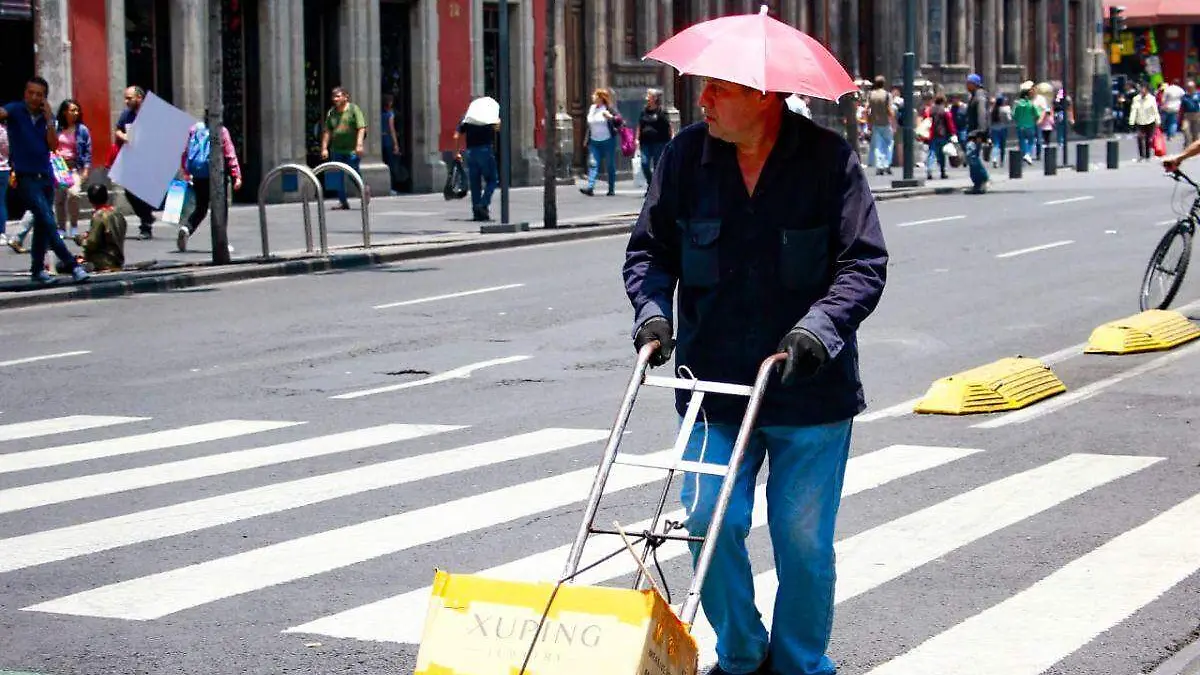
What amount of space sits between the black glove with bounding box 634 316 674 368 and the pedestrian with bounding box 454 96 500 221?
22.0 metres

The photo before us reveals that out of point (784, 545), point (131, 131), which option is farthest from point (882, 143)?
point (784, 545)

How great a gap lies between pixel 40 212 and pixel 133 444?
27.8 feet

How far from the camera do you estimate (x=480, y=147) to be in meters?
27.7

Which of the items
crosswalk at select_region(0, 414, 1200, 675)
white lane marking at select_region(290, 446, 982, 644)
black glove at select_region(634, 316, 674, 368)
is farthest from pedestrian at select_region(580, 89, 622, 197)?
black glove at select_region(634, 316, 674, 368)

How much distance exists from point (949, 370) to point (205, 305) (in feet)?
24.5

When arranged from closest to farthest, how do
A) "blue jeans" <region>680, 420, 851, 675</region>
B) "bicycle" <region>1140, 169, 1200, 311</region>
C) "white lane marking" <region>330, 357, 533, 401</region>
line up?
1. "blue jeans" <region>680, 420, 851, 675</region>
2. "white lane marking" <region>330, 357, 533, 401</region>
3. "bicycle" <region>1140, 169, 1200, 311</region>

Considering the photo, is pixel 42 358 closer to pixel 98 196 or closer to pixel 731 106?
pixel 98 196

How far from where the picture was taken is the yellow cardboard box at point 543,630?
4.30 meters

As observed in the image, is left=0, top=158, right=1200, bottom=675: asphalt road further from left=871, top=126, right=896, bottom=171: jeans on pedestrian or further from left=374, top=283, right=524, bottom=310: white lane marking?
left=871, top=126, right=896, bottom=171: jeans on pedestrian

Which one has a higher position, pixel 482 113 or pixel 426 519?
pixel 482 113

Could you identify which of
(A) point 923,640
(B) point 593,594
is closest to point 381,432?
(A) point 923,640

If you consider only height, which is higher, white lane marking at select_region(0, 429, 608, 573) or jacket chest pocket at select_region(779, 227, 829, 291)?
jacket chest pocket at select_region(779, 227, 829, 291)

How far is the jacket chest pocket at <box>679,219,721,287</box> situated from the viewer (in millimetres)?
5523

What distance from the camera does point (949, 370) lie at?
1310 centimetres
